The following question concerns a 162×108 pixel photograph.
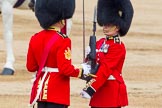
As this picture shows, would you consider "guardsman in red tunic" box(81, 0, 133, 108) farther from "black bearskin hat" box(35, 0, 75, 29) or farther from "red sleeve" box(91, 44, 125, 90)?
"black bearskin hat" box(35, 0, 75, 29)

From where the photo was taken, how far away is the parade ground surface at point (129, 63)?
10070 mm

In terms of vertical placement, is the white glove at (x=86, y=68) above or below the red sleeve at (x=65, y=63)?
below

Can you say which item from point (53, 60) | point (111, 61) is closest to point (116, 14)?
point (111, 61)

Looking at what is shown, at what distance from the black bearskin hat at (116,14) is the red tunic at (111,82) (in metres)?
0.18

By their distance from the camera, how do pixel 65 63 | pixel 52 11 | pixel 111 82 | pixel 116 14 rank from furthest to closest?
pixel 116 14 < pixel 111 82 < pixel 52 11 < pixel 65 63

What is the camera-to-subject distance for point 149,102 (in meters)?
9.98

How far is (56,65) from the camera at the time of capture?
249 inches

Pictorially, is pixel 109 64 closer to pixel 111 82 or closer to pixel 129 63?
pixel 111 82

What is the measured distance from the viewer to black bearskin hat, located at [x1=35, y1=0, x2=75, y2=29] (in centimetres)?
641

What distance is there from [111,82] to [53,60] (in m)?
0.57

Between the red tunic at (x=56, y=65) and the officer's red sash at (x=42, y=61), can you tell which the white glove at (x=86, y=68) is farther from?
the officer's red sash at (x=42, y=61)

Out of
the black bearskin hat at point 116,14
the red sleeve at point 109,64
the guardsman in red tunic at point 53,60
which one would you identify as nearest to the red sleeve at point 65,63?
the guardsman in red tunic at point 53,60

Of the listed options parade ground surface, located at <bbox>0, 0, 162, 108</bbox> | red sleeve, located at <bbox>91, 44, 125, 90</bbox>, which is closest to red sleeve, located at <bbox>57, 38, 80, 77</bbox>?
red sleeve, located at <bbox>91, 44, 125, 90</bbox>

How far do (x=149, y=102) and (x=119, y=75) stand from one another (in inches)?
136
